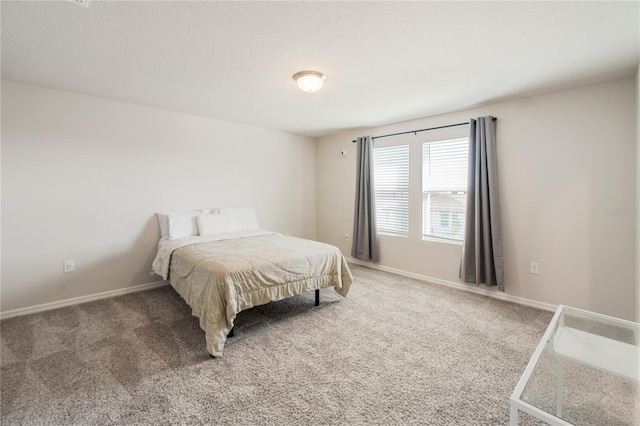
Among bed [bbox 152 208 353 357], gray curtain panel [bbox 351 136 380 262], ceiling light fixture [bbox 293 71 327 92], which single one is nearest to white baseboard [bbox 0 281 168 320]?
bed [bbox 152 208 353 357]

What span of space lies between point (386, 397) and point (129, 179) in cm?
349

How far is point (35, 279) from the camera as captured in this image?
9.46 feet

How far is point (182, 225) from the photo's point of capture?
3.58 metres

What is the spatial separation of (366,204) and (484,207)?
1653 mm

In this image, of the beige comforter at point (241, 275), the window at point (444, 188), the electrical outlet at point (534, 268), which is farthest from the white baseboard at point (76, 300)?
the electrical outlet at point (534, 268)

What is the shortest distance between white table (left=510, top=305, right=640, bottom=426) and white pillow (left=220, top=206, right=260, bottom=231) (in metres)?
3.49

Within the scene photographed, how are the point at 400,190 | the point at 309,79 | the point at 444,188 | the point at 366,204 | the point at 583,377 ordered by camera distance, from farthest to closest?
the point at 366,204 → the point at 400,190 → the point at 444,188 → the point at 309,79 → the point at 583,377

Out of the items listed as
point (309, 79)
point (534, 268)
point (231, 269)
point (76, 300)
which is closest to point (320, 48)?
point (309, 79)

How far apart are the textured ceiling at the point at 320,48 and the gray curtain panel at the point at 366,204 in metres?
1.29

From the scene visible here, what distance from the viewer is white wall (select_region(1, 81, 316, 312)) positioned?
2.79 metres

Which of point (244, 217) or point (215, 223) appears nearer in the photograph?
point (215, 223)

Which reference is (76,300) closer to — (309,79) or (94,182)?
(94,182)

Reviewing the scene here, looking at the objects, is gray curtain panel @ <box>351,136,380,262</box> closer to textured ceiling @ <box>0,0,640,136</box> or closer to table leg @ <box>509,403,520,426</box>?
textured ceiling @ <box>0,0,640,136</box>

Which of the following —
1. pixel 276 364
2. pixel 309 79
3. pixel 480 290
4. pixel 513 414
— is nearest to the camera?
pixel 513 414
